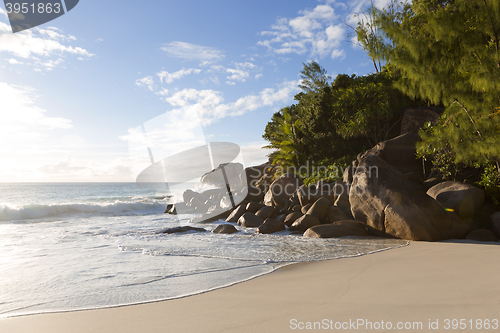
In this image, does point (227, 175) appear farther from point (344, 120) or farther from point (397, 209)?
point (397, 209)

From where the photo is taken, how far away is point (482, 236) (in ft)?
22.8

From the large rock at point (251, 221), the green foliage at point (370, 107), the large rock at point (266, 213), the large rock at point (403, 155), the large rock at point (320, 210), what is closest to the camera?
the large rock at point (320, 210)

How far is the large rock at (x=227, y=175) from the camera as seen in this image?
28.1 m

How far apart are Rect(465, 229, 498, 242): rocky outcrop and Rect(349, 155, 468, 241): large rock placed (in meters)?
0.18

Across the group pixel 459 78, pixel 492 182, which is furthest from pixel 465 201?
pixel 459 78

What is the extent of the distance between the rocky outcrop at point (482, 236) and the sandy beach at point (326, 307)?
3423 mm

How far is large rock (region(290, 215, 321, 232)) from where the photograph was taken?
29.7 ft

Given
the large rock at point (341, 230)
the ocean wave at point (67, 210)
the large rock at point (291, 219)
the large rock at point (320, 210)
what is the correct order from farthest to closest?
the ocean wave at point (67, 210) → the large rock at point (291, 219) → the large rock at point (320, 210) → the large rock at point (341, 230)

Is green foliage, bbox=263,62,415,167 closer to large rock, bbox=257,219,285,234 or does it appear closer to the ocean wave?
large rock, bbox=257,219,285,234

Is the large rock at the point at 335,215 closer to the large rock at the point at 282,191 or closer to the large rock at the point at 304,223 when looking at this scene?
the large rock at the point at 304,223

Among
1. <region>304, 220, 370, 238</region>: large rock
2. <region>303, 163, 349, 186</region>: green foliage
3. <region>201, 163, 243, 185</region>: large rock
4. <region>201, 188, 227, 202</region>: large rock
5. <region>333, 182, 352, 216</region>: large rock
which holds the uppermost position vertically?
<region>201, 163, 243, 185</region>: large rock

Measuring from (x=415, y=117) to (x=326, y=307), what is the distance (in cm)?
1536

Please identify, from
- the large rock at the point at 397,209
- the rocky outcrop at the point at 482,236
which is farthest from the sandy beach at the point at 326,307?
the rocky outcrop at the point at 482,236

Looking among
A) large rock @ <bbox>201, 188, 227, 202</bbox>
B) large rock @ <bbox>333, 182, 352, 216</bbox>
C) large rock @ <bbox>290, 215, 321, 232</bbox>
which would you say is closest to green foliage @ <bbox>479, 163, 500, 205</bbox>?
large rock @ <bbox>333, 182, 352, 216</bbox>
